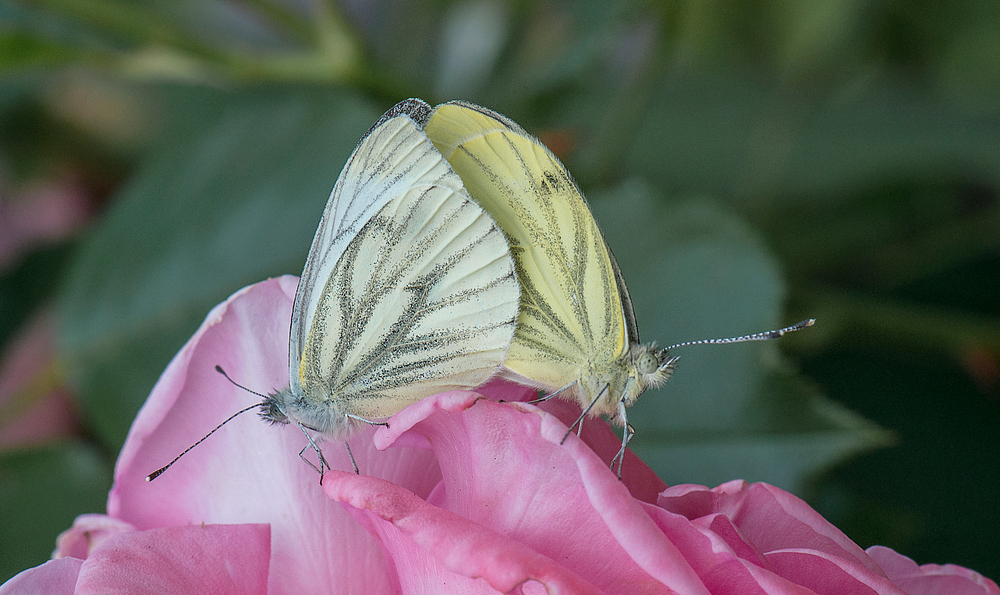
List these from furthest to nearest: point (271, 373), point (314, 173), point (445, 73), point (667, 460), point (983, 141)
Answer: point (445, 73) < point (983, 141) < point (314, 173) < point (667, 460) < point (271, 373)

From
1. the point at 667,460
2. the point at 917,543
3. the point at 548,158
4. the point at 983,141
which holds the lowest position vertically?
the point at 917,543

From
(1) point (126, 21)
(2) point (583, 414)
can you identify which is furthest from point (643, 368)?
(1) point (126, 21)

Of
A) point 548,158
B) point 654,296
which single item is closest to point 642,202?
point 654,296

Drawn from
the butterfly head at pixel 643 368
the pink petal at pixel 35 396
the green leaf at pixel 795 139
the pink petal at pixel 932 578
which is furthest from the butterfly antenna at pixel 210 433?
the green leaf at pixel 795 139

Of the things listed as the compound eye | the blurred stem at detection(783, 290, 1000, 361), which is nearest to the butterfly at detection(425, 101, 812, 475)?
the compound eye

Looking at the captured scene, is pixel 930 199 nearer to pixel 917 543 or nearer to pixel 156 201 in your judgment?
pixel 917 543

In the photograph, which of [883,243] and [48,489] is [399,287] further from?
[883,243]
